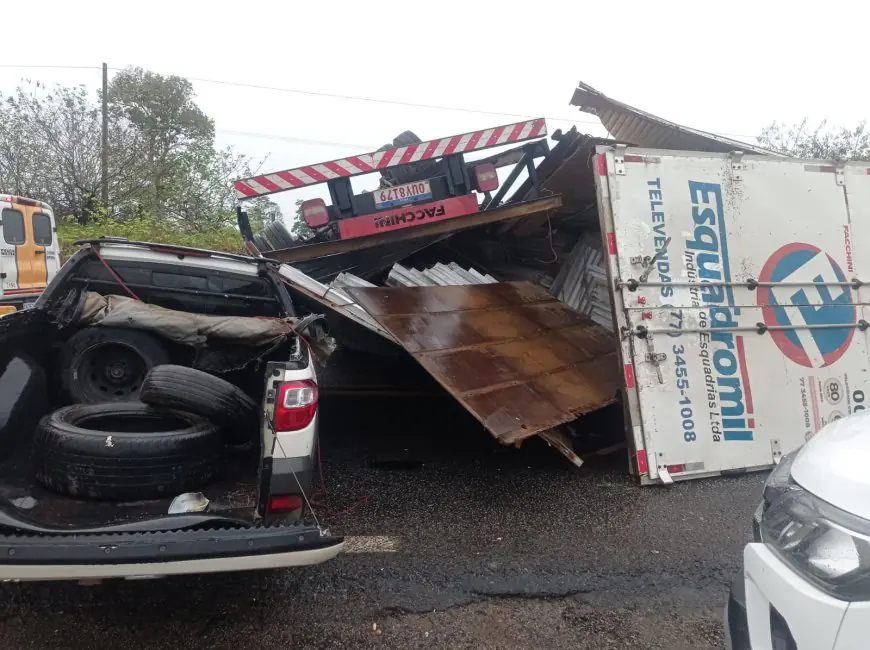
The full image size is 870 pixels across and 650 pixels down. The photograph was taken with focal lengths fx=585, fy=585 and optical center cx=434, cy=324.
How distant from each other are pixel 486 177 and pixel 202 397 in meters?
4.24

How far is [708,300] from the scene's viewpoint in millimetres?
4609

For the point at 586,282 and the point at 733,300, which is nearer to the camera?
the point at 733,300

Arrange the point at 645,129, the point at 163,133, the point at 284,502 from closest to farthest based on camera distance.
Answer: the point at 284,502 < the point at 645,129 < the point at 163,133

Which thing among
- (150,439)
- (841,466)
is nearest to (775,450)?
(841,466)

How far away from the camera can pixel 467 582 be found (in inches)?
121

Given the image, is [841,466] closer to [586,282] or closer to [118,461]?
[118,461]

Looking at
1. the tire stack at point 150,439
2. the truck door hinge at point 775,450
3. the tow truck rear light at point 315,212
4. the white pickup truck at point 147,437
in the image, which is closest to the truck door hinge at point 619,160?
the truck door hinge at point 775,450

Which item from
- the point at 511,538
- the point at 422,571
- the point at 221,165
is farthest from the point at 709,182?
the point at 221,165

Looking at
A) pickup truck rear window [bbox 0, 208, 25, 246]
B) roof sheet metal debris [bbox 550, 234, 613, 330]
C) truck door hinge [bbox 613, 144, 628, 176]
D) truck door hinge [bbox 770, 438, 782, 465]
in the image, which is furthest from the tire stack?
pickup truck rear window [bbox 0, 208, 25, 246]

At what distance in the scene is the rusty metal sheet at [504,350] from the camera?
4.06m

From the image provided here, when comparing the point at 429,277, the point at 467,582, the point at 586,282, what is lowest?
the point at 467,582

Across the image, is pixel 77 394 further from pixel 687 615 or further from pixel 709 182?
pixel 709 182

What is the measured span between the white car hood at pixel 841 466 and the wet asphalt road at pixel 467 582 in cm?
131

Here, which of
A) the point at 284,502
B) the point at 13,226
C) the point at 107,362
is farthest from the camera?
the point at 13,226
